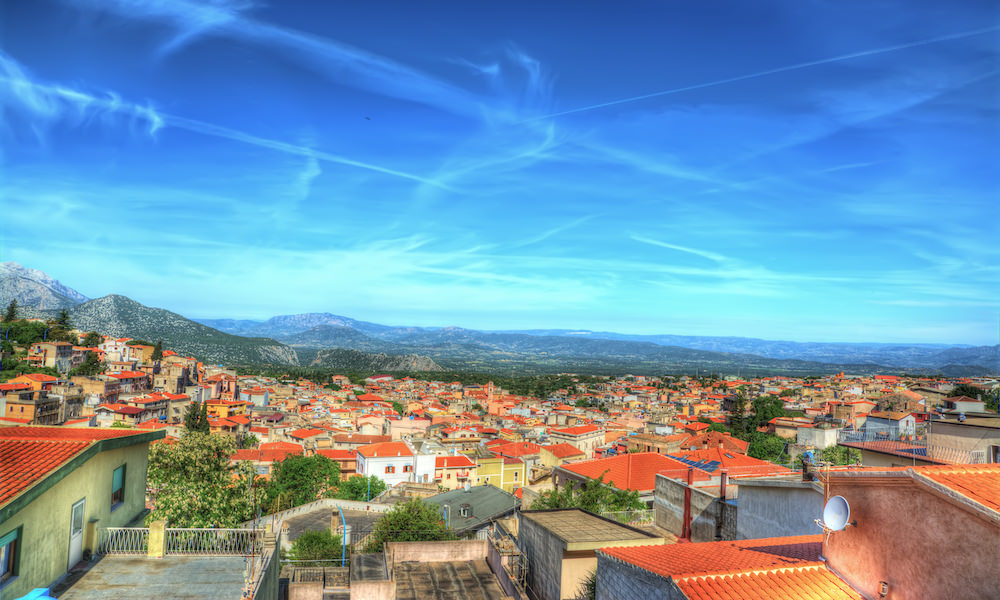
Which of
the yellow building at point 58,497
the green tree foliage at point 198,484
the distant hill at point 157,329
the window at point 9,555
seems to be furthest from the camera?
the distant hill at point 157,329

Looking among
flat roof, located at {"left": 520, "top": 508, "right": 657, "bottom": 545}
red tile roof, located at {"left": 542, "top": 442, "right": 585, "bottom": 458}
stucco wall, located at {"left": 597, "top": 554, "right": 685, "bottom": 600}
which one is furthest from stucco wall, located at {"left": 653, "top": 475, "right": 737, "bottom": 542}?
red tile roof, located at {"left": 542, "top": 442, "right": 585, "bottom": 458}

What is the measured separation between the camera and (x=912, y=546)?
5.07m

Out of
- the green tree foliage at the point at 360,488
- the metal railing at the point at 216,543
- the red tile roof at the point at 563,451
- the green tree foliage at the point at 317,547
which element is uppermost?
the metal railing at the point at 216,543

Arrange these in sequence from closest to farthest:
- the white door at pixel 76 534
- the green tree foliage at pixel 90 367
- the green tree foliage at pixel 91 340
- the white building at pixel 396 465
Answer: the white door at pixel 76 534, the white building at pixel 396 465, the green tree foliage at pixel 90 367, the green tree foliage at pixel 91 340

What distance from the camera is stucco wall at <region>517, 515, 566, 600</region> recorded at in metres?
10.5

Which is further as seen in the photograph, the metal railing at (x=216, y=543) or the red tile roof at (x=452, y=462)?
the red tile roof at (x=452, y=462)

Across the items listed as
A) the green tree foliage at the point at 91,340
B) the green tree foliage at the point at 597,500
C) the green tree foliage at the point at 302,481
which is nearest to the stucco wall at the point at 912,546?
the green tree foliage at the point at 597,500

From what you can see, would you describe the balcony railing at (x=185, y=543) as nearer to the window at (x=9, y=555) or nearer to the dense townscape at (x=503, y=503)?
the dense townscape at (x=503, y=503)

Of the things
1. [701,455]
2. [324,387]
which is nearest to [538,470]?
[701,455]

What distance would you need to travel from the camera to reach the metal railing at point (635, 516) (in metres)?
15.9

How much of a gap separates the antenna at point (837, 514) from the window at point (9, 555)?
781 cm

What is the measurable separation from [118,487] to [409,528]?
11343mm

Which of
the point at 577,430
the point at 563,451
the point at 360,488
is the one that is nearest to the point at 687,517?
the point at 360,488

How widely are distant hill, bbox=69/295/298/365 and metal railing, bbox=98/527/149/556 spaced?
162m
